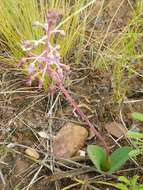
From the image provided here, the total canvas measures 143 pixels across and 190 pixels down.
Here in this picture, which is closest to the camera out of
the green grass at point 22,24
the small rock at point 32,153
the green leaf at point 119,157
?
the green leaf at point 119,157

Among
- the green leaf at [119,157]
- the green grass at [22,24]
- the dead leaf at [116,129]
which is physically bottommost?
the green leaf at [119,157]

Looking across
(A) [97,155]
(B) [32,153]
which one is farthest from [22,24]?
(A) [97,155]

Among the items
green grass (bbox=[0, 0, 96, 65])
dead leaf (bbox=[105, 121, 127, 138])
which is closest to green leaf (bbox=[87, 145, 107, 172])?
dead leaf (bbox=[105, 121, 127, 138])

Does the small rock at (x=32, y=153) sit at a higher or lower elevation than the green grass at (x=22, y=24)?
lower

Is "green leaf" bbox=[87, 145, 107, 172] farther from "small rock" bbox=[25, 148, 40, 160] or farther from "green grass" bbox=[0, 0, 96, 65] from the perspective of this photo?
"green grass" bbox=[0, 0, 96, 65]

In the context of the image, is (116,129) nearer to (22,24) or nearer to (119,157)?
(119,157)

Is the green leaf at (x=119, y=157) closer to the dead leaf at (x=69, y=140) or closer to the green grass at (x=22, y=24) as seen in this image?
the dead leaf at (x=69, y=140)

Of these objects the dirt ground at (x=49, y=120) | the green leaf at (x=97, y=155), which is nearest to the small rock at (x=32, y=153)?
the dirt ground at (x=49, y=120)

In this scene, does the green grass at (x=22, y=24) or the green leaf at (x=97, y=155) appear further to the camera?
the green grass at (x=22, y=24)
